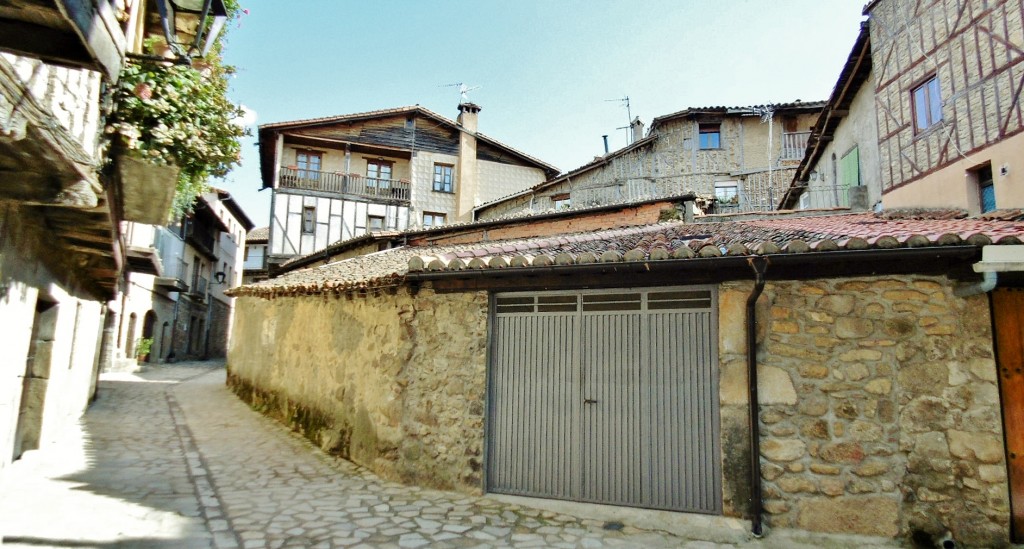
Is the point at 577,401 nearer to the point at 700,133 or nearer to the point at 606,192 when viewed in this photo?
the point at 606,192

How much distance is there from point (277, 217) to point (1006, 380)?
21.1 metres

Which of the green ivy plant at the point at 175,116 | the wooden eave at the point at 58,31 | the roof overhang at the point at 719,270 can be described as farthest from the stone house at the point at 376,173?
the wooden eave at the point at 58,31

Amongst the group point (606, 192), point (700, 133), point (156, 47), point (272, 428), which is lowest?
point (272, 428)

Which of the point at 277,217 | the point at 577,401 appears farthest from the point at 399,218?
the point at 577,401

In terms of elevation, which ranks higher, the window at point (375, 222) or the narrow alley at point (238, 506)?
the window at point (375, 222)

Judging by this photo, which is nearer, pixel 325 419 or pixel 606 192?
pixel 325 419

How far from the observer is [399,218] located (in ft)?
74.2

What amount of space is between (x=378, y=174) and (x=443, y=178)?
271 cm

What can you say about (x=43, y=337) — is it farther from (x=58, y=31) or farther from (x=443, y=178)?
(x=443, y=178)

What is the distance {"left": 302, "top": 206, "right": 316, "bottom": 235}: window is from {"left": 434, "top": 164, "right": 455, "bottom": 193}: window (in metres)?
5.11

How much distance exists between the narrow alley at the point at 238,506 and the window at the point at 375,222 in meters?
15.0

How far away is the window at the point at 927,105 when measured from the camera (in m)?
11.1

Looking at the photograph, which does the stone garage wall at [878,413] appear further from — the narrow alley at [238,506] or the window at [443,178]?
the window at [443,178]

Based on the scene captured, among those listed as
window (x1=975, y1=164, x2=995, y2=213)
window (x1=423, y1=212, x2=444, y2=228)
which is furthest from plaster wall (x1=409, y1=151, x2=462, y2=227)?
window (x1=975, y1=164, x2=995, y2=213)
